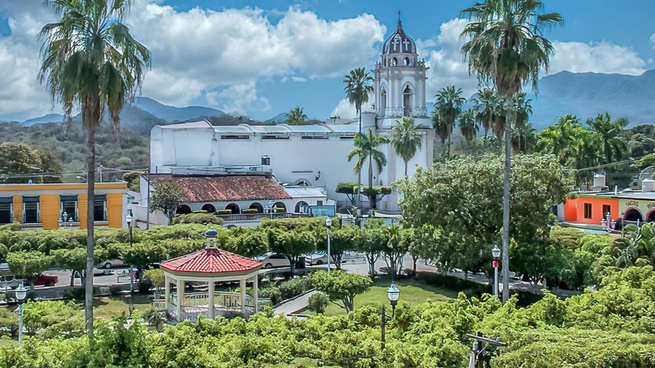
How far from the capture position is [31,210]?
43.8m

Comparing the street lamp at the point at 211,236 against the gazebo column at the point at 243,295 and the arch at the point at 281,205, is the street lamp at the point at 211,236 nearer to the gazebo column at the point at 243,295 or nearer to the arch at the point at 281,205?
the gazebo column at the point at 243,295

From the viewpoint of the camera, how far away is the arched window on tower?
7006 cm

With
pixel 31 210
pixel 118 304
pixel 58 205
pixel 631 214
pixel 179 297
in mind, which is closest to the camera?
pixel 179 297

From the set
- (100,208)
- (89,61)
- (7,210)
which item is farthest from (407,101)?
(89,61)

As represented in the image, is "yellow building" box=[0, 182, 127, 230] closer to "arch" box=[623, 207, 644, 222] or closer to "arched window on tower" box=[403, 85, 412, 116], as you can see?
"arched window on tower" box=[403, 85, 412, 116]

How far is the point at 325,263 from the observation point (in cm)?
3950

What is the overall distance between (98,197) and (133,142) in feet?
283

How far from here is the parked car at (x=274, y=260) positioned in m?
37.1

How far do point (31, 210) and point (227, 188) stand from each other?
54.2 ft

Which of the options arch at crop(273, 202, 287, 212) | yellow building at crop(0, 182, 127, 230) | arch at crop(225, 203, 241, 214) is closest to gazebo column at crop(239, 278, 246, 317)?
yellow building at crop(0, 182, 127, 230)

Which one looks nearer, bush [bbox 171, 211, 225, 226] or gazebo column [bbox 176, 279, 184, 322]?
gazebo column [bbox 176, 279, 184, 322]

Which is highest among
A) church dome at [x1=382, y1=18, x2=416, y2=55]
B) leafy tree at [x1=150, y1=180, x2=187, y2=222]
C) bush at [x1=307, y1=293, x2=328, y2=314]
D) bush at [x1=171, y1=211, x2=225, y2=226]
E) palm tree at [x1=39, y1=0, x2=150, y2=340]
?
church dome at [x1=382, y1=18, x2=416, y2=55]

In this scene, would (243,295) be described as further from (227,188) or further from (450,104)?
(450,104)

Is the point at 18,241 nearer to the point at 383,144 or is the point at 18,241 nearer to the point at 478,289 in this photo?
the point at 478,289
